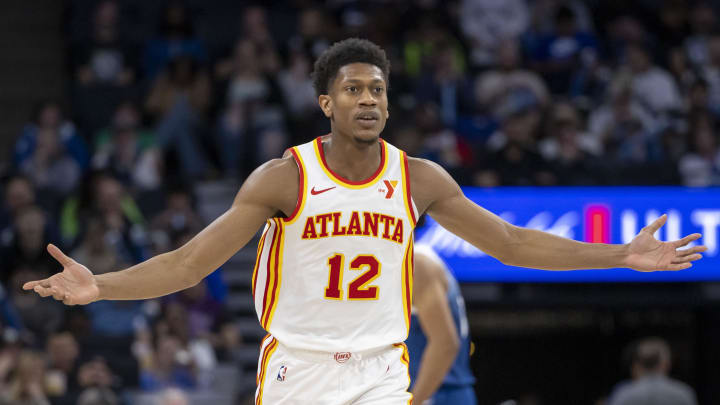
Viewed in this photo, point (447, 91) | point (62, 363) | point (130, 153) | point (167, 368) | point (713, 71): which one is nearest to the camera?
point (62, 363)

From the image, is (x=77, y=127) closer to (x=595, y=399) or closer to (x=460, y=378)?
(x=595, y=399)

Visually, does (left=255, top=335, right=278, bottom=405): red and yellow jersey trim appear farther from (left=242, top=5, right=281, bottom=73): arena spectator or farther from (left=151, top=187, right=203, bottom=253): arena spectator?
(left=242, top=5, right=281, bottom=73): arena spectator

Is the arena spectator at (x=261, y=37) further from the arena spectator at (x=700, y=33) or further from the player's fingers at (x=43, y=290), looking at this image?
the player's fingers at (x=43, y=290)

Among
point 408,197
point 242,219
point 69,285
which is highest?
point 408,197

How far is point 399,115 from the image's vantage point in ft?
36.4

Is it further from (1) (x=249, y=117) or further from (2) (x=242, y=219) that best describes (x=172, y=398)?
(2) (x=242, y=219)

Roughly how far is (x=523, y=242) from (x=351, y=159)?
2.47 feet

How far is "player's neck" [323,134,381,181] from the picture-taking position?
14.3 feet

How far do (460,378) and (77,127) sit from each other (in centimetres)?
684

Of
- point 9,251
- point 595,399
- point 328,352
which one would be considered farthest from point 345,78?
point 595,399

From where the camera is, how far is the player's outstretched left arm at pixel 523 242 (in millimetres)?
4418

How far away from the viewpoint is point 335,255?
4.23m

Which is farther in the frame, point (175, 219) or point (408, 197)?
point (175, 219)

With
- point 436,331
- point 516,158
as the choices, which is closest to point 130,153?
point 516,158
